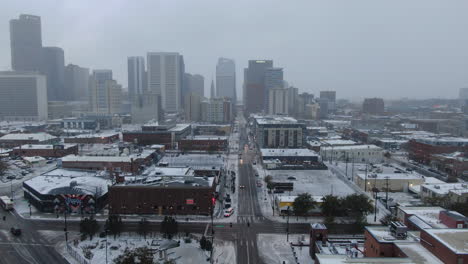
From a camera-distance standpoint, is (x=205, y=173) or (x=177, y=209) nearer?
(x=177, y=209)

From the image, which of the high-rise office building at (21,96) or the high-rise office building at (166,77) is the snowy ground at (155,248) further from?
the high-rise office building at (166,77)

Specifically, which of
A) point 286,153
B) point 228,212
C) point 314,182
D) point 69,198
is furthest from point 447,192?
point 69,198

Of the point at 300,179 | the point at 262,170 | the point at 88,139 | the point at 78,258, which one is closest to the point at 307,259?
the point at 78,258

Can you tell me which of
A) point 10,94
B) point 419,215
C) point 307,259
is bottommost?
point 307,259

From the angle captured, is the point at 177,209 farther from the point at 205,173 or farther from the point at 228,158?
the point at 228,158

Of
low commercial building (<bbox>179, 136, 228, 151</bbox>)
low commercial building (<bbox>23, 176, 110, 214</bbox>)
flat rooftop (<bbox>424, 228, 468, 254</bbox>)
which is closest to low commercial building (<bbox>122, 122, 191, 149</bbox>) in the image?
low commercial building (<bbox>179, 136, 228, 151</bbox>)

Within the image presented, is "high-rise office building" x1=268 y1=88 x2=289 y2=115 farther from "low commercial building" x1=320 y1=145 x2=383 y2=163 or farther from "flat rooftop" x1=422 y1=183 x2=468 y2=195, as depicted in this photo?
"flat rooftop" x1=422 y1=183 x2=468 y2=195
